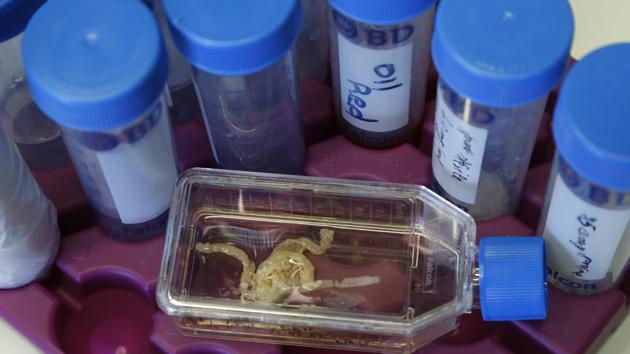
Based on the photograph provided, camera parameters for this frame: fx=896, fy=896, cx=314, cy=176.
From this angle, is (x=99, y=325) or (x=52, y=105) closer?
(x=52, y=105)

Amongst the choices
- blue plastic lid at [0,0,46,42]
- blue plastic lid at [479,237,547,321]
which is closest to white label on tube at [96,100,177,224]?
blue plastic lid at [0,0,46,42]

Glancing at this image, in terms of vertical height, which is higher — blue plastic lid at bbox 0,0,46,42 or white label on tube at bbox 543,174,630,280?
blue plastic lid at bbox 0,0,46,42

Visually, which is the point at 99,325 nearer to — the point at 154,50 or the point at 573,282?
the point at 154,50

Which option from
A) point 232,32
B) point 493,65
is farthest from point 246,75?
point 493,65

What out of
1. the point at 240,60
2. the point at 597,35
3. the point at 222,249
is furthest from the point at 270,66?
the point at 597,35

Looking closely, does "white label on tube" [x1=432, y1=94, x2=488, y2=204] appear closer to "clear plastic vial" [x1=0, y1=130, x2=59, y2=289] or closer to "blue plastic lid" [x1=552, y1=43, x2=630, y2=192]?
"blue plastic lid" [x1=552, y1=43, x2=630, y2=192]

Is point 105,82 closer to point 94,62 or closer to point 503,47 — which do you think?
point 94,62
